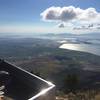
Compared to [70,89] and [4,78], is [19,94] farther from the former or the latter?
[70,89]

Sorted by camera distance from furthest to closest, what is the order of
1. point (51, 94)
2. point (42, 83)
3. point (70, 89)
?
point (70, 89)
point (42, 83)
point (51, 94)

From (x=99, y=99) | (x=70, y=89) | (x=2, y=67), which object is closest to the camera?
(x=2, y=67)

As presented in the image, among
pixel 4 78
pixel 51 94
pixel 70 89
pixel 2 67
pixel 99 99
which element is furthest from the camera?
pixel 70 89

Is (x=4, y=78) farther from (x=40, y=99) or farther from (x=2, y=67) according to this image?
(x=40, y=99)

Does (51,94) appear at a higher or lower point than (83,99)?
higher

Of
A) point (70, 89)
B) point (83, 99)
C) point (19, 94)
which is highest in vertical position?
point (19, 94)

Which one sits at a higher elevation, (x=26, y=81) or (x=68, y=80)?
(x=26, y=81)

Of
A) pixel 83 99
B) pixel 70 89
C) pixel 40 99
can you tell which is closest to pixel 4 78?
pixel 40 99

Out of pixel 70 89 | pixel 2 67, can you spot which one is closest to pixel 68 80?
pixel 70 89

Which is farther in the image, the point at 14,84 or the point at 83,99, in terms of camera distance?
the point at 83,99
